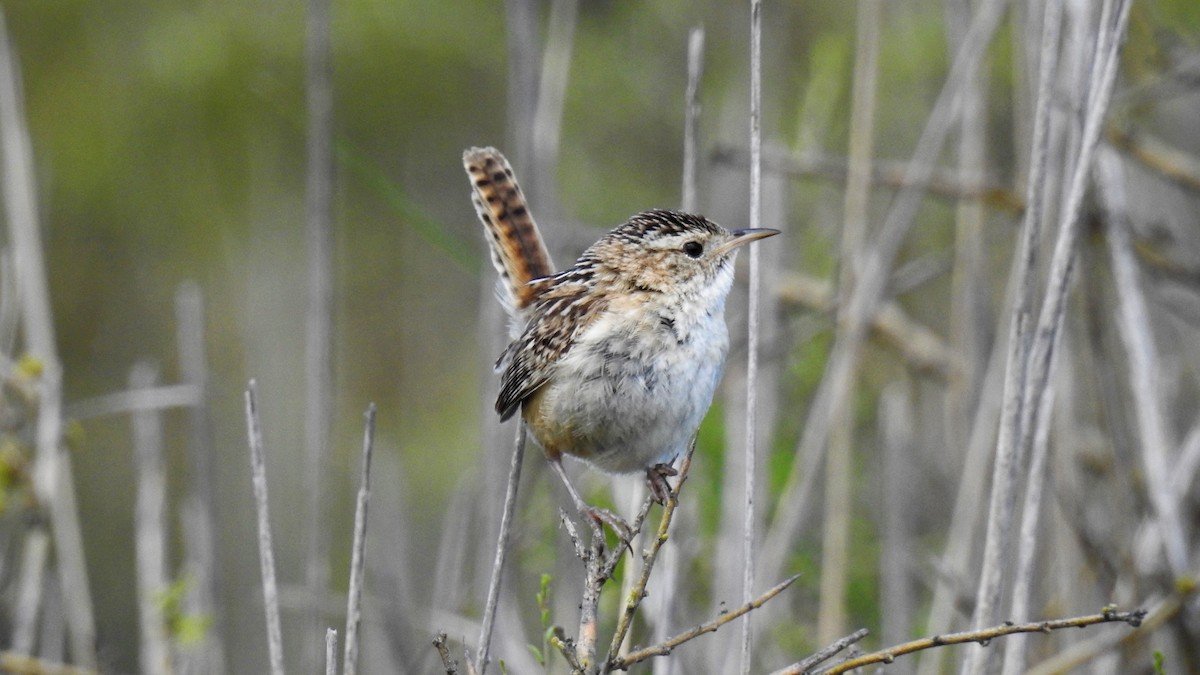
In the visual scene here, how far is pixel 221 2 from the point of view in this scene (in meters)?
10.2

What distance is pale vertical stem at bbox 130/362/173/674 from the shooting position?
3.17 meters

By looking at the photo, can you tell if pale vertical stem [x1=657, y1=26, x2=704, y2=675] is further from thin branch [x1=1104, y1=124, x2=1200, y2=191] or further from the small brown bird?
thin branch [x1=1104, y1=124, x2=1200, y2=191]

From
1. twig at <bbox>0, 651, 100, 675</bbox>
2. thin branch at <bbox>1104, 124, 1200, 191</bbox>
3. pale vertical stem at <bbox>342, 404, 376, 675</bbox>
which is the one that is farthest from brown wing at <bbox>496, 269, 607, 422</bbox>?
thin branch at <bbox>1104, 124, 1200, 191</bbox>

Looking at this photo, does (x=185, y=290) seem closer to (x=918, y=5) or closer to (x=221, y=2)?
(x=918, y=5)

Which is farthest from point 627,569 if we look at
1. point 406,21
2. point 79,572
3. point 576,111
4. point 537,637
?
point 406,21

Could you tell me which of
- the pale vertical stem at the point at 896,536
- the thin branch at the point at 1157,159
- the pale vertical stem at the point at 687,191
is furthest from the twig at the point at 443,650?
the thin branch at the point at 1157,159

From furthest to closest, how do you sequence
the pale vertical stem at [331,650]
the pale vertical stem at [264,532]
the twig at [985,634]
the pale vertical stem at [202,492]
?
the pale vertical stem at [202,492], the pale vertical stem at [264,532], the pale vertical stem at [331,650], the twig at [985,634]

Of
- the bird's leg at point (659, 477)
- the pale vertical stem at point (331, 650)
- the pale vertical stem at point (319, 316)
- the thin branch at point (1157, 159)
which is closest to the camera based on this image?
the pale vertical stem at point (331, 650)

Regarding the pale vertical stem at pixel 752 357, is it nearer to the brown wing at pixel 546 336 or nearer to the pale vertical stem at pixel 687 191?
the pale vertical stem at pixel 687 191

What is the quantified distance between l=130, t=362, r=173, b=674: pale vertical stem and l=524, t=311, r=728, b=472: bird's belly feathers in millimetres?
1247

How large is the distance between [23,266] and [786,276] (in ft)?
7.63

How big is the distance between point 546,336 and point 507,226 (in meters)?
0.33

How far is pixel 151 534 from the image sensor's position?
3.37 metres

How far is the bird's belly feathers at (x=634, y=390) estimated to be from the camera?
7.89 feet
